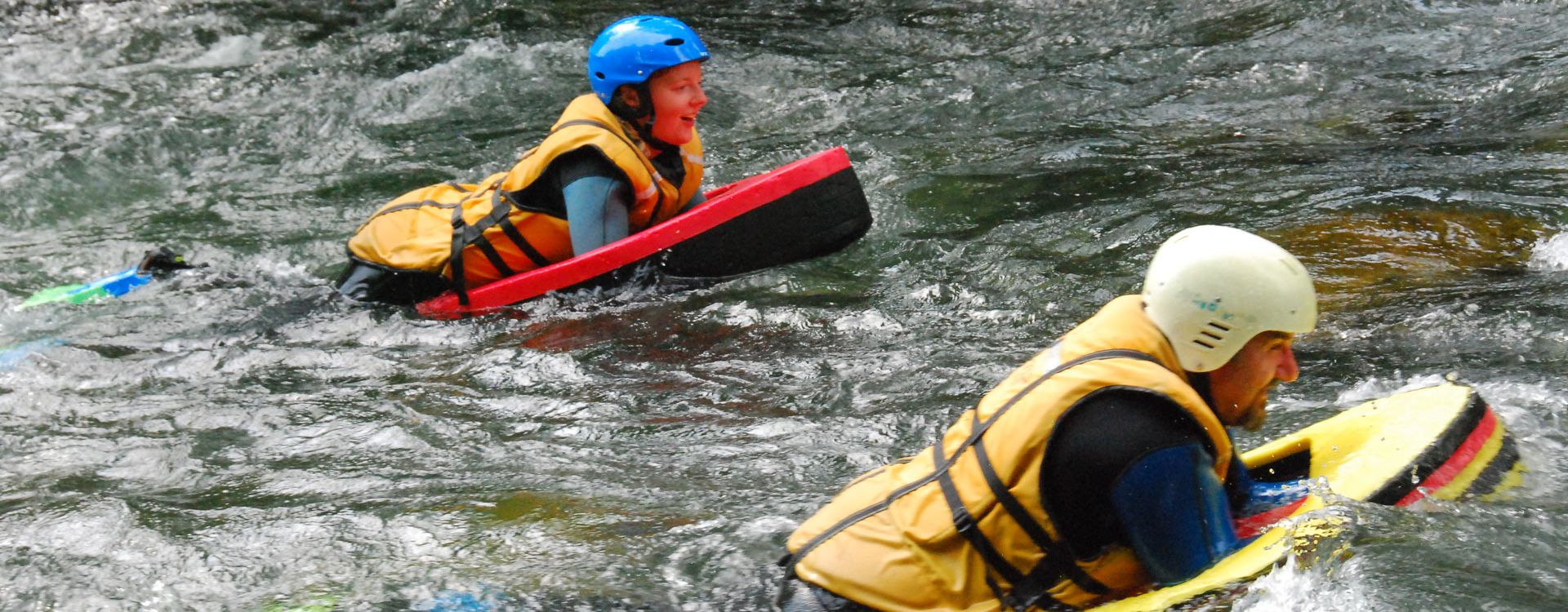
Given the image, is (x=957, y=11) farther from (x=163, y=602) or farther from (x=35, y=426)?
(x=163, y=602)

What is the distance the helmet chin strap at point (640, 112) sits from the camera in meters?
5.73

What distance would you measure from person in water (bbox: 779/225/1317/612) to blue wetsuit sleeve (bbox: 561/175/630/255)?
10.00ft

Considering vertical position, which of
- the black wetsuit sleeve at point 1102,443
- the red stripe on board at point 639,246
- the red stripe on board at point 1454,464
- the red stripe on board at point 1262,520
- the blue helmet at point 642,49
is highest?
the blue helmet at point 642,49

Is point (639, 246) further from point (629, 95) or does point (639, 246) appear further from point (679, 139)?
point (629, 95)

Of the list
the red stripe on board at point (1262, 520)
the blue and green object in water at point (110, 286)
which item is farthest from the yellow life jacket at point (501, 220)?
the red stripe on board at point (1262, 520)

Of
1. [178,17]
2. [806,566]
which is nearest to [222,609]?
[806,566]

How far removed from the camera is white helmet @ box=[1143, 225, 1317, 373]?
275 centimetres

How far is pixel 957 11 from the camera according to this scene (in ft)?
34.3

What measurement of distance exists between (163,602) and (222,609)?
8.3 inches

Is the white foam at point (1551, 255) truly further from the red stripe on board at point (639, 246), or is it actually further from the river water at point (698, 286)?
the red stripe on board at point (639, 246)

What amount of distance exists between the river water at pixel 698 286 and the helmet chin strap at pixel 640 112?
2.22ft

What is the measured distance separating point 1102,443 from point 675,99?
3.44m

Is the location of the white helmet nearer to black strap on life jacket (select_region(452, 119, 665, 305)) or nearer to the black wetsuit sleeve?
the black wetsuit sleeve

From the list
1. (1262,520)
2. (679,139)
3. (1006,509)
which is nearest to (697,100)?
(679,139)
